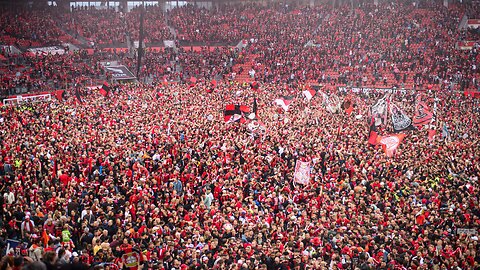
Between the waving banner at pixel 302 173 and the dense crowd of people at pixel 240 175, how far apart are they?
109 mm

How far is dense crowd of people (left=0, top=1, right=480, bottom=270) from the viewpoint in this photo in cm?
1098

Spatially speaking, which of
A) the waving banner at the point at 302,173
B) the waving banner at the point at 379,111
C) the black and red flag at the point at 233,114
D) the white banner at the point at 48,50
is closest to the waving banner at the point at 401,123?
the waving banner at the point at 379,111

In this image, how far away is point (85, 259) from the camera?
31.8ft

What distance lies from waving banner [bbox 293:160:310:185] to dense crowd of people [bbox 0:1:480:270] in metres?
0.11

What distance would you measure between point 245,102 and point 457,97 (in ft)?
43.3

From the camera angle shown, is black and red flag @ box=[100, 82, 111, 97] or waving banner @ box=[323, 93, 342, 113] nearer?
waving banner @ box=[323, 93, 342, 113]

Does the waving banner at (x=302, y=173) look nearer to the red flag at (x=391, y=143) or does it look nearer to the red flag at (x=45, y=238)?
the red flag at (x=391, y=143)

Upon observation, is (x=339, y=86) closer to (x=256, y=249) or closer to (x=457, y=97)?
(x=457, y=97)

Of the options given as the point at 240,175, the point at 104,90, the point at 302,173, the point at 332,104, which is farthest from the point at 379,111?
the point at 104,90

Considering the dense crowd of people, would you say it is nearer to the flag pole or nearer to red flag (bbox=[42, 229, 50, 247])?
red flag (bbox=[42, 229, 50, 247])

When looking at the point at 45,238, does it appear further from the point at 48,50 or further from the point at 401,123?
the point at 48,50

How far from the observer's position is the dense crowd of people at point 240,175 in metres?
11.0

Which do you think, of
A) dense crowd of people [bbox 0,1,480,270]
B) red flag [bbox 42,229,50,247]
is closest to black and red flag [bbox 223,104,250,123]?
dense crowd of people [bbox 0,1,480,270]

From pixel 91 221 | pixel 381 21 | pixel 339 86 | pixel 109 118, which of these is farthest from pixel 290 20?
pixel 91 221
